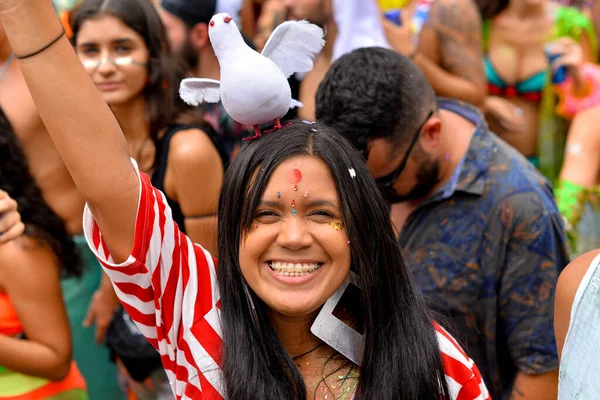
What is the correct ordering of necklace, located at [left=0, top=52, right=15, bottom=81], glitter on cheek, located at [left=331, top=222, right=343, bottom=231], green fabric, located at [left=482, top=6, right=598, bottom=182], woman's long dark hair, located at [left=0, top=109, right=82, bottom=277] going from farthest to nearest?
green fabric, located at [left=482, top=6, right=598, bottom=182] < necklace, located at [left=0, top=52, right=15, bottom=81] < woman's long dark hair, located at [left=0, top=109, right=82, bottom=277] < glitter on cheek, located at [left=331, top=222, right=343, bottom=231]

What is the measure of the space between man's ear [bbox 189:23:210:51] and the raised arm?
228 centimetres

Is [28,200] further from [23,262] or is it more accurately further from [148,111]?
[148,111]

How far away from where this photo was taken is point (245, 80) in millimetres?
1421

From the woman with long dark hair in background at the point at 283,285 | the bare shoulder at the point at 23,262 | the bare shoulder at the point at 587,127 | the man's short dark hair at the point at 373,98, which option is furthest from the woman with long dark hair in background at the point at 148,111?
the bare shoulder at the point at 587,127

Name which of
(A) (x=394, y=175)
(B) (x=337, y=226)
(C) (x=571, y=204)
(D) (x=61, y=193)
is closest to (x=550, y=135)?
(C) (x=571, y=204)

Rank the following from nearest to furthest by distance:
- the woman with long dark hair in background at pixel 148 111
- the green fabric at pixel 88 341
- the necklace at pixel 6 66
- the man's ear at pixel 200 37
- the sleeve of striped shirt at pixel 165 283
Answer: the sleeve of striped shirt at pixel 165 283 → the woman with long dark hair in background at pixel 148 111 → the necklace at pixel 6 66 → the green fabric at pixel 88 341 → the man's ear at pixel 200 37

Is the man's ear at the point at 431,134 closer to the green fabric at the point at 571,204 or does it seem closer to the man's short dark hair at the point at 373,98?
the man's short dark hair at the point at 373,98

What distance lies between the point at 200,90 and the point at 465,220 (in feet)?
3.19

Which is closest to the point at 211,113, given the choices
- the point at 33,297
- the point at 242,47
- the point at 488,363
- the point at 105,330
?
the point at 105,330

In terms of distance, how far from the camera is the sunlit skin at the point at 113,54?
2.79 metres

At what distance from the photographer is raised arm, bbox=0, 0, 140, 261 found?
1.25 metres

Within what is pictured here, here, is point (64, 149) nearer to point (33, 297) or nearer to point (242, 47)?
point (242, 47)

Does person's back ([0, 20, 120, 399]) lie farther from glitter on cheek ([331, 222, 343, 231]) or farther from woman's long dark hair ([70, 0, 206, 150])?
glitter on cheek ([331, 222, 343, 231])

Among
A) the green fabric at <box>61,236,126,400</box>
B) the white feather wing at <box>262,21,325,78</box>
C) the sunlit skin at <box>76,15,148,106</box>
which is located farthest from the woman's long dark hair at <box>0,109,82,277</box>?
the white feather wing at <box>262,21,325,78</box>
